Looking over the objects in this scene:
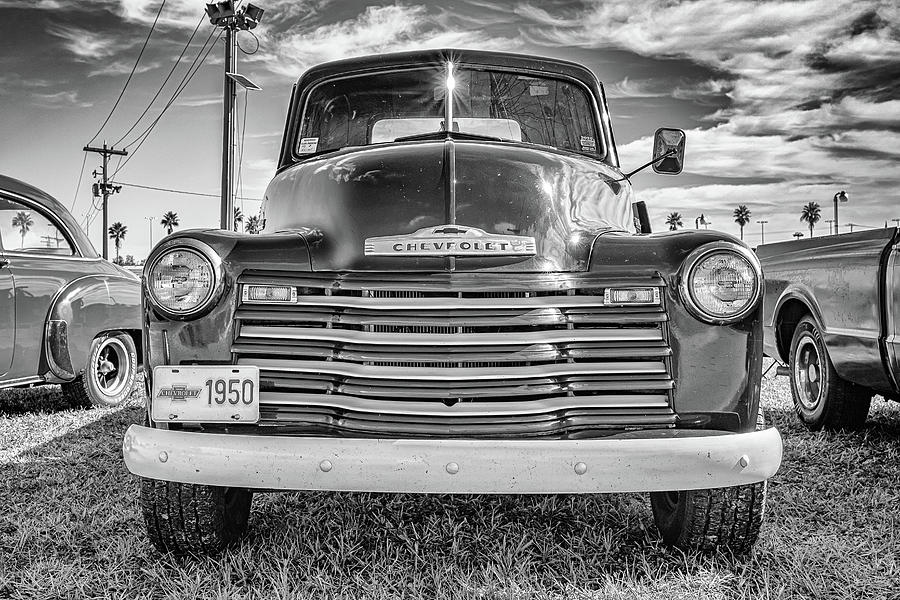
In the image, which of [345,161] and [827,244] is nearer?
[345,161]

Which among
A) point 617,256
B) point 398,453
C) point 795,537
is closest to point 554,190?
point 617,256

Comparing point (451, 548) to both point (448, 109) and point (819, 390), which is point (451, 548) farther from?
point (819, 390)

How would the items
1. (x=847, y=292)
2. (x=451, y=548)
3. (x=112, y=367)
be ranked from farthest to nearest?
(x=112, y=367) < (x=847, y=292) < (x=451, y=548)

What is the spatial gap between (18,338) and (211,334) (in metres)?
3.62

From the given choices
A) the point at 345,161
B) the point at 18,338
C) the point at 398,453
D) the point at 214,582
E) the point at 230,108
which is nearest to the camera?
the point at 398,453

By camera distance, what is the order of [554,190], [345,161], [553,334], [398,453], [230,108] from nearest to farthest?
1. [398,453]
2. [553,334]
3. [554,190]
4. [345,161]
5. [230,108]

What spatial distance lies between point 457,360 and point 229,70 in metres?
12.4

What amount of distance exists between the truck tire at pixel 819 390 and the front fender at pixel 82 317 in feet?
17.1

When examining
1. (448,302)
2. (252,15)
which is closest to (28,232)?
(448,302)

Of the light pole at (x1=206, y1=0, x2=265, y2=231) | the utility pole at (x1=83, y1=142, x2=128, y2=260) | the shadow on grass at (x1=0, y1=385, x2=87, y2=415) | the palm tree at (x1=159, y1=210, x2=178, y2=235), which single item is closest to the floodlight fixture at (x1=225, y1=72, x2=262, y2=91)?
the light pole at (x1=206, y1=0, x2=265, y2=231)

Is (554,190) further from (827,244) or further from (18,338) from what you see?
(18,338)

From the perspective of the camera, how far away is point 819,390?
4719 millimetres

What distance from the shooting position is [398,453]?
2.10 m

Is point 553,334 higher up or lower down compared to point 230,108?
lower down
